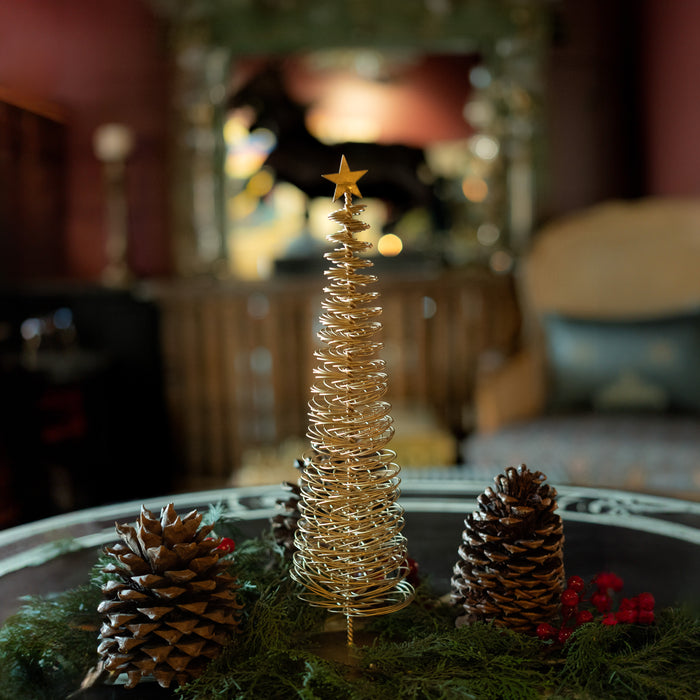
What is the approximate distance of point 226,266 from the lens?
317 centimetres

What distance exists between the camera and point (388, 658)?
0.63 metres

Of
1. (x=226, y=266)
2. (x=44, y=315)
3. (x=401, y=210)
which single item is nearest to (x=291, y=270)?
(x=226, y=266)

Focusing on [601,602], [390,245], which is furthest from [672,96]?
[601,602]

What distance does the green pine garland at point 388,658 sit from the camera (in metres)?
0.60

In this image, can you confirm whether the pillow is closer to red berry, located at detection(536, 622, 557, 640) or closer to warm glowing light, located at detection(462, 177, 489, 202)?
warm glowing light, located at detection(462, 177, 489, 202)

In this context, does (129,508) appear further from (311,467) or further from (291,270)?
(291,270)

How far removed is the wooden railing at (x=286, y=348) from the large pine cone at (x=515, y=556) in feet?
7.72

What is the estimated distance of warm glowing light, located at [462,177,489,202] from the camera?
123 inches

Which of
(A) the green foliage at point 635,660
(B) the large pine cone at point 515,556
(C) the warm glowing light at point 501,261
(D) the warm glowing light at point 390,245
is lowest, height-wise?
(A) the green foliage at point 635,660

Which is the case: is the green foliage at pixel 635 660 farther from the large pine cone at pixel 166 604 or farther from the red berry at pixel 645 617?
the large pine cone at pixel 166 604

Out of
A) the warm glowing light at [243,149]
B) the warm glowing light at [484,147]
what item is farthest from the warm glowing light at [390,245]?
the warm glowing light at [243,149]

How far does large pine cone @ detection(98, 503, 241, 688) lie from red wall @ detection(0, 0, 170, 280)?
272cm

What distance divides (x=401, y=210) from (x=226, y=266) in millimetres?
784

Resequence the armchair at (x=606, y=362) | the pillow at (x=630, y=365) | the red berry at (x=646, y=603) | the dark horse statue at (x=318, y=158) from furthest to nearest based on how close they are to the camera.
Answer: the dark horse statue at (x=318, y=158), the pillow at (x=630, y=365), the armchair at (x=606, y=362), the red berry at (x=646, y=603)
